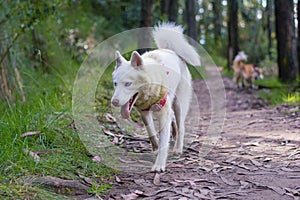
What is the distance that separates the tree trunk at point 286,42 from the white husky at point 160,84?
538cm

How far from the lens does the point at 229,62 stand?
62.3 feet

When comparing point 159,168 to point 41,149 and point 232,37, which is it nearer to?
point 41,149

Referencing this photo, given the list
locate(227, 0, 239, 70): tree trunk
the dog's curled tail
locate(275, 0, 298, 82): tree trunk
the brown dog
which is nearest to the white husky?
the dog's curled tail

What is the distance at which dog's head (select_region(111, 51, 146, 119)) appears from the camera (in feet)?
11.2

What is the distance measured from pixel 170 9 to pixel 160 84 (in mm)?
12125

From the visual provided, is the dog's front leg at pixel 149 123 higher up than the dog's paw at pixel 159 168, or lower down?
higher up

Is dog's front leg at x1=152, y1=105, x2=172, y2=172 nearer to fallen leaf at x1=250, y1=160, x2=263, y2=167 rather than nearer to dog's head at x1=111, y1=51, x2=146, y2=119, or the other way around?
dog's head at x1=111, y1=51, x2=146, y2=119

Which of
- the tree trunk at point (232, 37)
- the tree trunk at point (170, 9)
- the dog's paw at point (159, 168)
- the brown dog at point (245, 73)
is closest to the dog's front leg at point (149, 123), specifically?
the dog's paw at point (159, 168)

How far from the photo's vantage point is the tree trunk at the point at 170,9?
15139mm

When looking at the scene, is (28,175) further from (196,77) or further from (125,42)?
(196,77)

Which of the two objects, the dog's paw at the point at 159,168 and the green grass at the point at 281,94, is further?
the green grass at the point at 281,94

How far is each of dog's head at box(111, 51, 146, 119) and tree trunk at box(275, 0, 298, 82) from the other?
6.67 metres

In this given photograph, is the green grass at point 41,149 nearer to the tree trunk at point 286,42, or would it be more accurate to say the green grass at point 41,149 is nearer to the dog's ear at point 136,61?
the dog's ear at point 136,61

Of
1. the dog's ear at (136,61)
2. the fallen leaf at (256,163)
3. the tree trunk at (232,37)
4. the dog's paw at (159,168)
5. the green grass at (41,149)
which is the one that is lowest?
the fallen leaf at (256,163)
